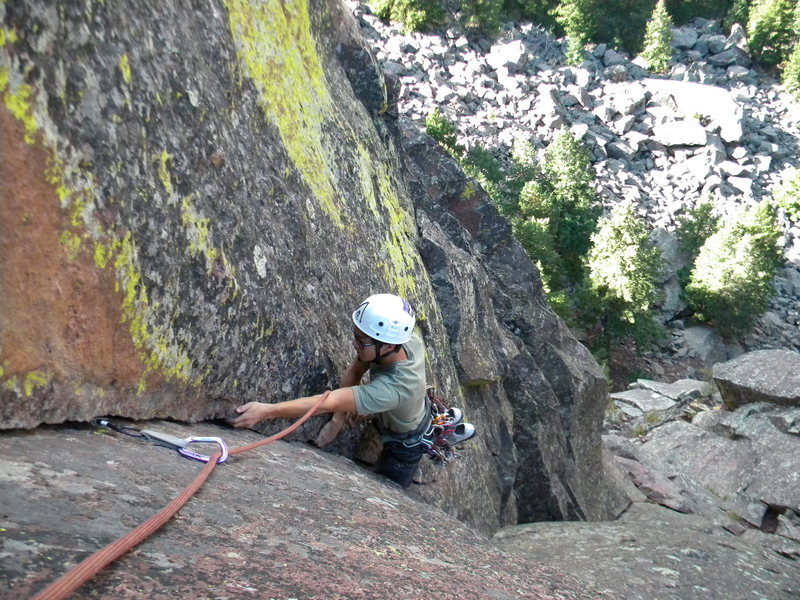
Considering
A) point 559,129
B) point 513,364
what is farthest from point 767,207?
point 513,364

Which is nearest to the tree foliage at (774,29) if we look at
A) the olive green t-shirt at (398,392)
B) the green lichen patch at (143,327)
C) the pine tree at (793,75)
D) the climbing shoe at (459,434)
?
the pine tree at (793,75)

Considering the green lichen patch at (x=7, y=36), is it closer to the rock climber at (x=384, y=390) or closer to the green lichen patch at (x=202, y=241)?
the green lichen patch at (x=202, y=241)

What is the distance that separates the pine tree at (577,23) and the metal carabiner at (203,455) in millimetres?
83795

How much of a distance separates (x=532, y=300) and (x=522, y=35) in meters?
79.5

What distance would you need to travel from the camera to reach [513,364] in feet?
34.1

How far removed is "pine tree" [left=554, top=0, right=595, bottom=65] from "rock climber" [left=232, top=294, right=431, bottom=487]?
8203 centimetres

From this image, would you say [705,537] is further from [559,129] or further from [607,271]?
[559,129]

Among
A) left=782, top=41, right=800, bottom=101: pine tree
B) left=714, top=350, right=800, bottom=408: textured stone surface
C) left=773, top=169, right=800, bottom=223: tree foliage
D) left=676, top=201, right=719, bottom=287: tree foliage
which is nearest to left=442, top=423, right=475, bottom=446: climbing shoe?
left=714, top=350, right=800, bottom=408: textured stone surface

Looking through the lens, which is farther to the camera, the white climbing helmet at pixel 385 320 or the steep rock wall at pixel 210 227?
the white climbing helmet at pixel 385 320

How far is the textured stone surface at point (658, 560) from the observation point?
638 centimetres

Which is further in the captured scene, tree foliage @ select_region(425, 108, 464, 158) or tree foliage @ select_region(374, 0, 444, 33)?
tree foliage @ select_region(374, 0, 444, 33)

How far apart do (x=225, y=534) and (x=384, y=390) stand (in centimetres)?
232

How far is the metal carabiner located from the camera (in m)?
3.99

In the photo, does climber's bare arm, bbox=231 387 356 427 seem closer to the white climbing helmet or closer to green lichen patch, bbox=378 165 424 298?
the white climbing helmet
